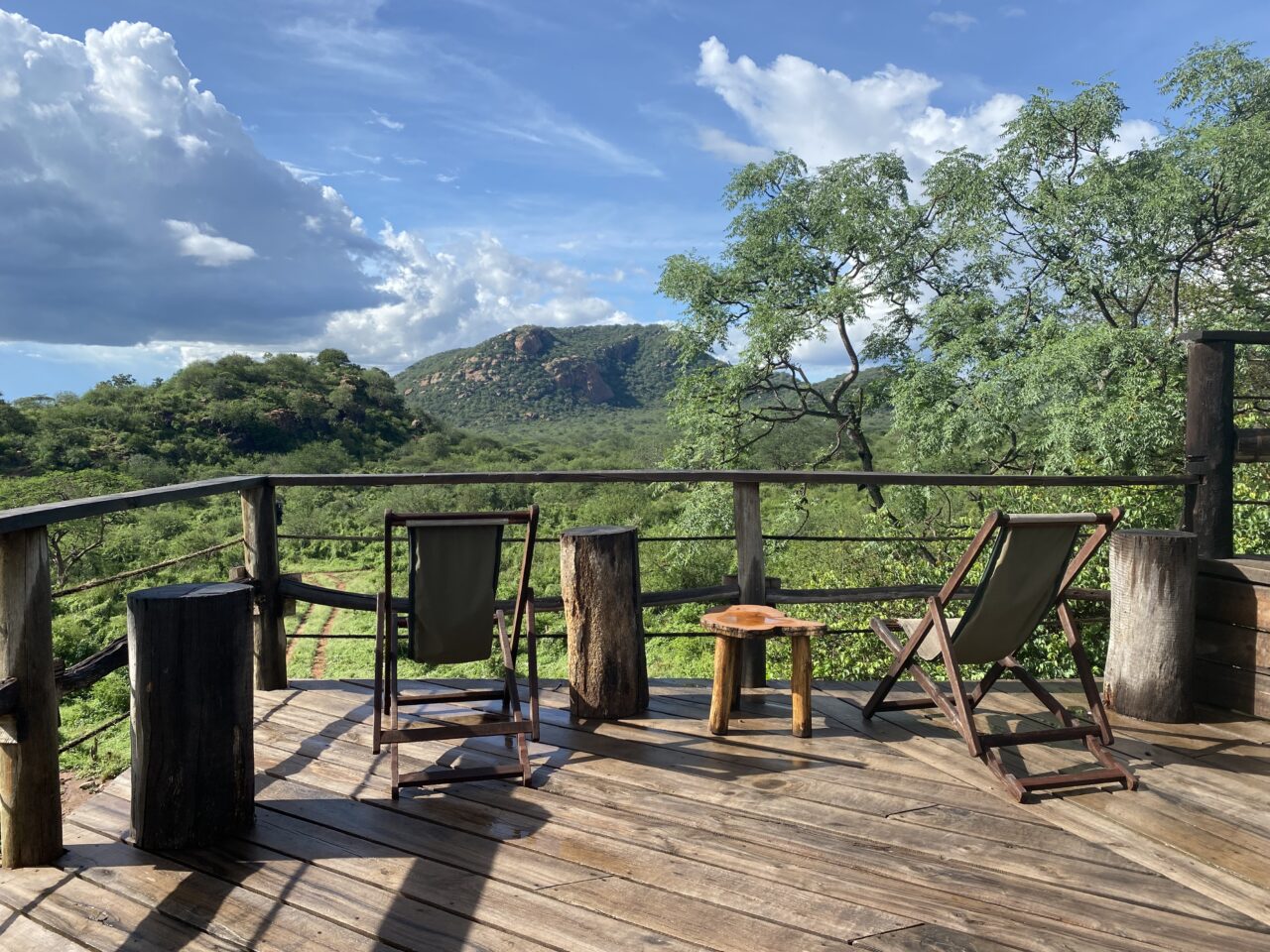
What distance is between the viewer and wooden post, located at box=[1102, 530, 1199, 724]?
3.52 metres

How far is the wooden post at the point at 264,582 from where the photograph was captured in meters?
3.90

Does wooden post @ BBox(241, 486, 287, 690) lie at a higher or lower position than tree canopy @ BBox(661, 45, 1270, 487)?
lower

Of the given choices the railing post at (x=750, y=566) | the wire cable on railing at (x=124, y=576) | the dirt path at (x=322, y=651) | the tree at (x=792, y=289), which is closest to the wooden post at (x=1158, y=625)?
the railing post at (x=750, y=566)

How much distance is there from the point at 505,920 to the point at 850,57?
1736cm

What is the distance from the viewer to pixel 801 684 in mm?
3285

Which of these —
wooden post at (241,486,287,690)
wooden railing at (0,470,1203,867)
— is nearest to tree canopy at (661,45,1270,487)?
wooden railing at (0,470,1203,867)

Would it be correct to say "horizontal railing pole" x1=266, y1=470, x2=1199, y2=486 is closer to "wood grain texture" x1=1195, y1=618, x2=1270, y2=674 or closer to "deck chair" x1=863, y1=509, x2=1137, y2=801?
"wood grain texture" x1=1195, y1=618, x2=1270, y2=674

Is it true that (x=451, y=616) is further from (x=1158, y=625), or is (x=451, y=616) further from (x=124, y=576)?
(x=1158, y=625)

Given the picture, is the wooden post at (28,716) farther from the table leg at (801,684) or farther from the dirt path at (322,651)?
the dirt path at (322,651)

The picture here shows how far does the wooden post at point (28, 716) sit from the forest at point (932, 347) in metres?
5.82

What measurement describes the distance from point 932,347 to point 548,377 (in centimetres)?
4606

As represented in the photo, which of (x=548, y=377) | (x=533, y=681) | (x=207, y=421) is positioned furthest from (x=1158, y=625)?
(x=548, y=377)

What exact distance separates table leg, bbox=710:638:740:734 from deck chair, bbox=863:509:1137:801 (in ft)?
2.12

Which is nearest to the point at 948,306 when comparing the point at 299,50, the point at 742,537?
the point at 742,537
